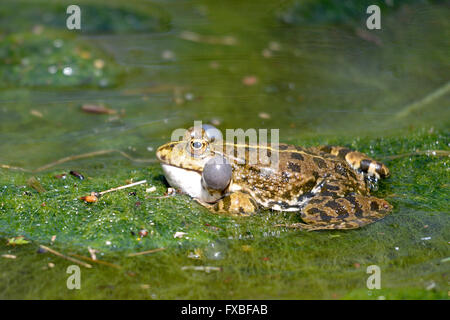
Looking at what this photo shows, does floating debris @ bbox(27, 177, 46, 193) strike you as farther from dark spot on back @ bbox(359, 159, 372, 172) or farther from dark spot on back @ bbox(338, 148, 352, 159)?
dark spot on back @ bbox(359, 159, 372, 172)

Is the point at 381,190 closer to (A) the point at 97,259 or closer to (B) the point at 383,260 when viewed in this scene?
(B) the point at 383,260

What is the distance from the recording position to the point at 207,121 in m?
6.70

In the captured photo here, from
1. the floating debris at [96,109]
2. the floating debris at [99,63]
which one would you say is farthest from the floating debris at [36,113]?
the floating debris at [99,63]

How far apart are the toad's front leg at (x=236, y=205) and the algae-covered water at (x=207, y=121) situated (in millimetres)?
72

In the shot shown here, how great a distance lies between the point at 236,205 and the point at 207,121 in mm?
2519

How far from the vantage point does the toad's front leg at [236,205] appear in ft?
14.4

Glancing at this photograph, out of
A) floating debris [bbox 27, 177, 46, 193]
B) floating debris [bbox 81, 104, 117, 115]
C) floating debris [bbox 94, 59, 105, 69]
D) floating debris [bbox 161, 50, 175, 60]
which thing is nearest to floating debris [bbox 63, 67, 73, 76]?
floating debris [bbox 94, 59, 105, 69]

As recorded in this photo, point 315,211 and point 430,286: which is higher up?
point 315,211

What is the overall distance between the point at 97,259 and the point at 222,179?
1.29 metres

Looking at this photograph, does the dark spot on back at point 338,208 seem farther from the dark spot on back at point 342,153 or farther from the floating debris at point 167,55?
the floating debris at point 167,55

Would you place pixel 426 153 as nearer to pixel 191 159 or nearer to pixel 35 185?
pixel 191 159

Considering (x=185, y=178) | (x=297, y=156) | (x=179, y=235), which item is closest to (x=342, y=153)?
(x=297, y=156)

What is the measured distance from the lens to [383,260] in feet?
12.6
